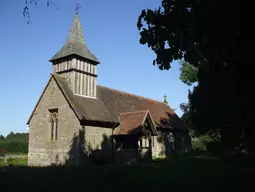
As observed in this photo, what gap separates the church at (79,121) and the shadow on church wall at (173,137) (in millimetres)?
2834

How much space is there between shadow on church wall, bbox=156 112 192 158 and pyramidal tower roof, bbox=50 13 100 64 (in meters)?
9.94

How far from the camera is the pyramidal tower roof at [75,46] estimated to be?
24922 mm

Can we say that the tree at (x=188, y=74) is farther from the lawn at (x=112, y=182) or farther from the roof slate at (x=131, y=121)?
the lawn at (x=112, y=182)

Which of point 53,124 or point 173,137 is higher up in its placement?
point 53,124

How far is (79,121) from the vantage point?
21.8 meters

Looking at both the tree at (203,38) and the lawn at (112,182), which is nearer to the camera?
the tree at (203,38)

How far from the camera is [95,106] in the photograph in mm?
24672

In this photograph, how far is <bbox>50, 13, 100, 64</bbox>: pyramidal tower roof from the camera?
2492cm

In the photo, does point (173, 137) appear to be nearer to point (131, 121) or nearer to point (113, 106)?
point (113, 106)

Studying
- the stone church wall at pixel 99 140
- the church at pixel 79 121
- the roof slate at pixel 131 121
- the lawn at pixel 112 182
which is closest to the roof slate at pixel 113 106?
the church at pixel 79 121

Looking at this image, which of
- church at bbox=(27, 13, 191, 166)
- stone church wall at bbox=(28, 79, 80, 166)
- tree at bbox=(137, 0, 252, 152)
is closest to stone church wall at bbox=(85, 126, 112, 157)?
church at bbox=(27, 13, 191, 166)

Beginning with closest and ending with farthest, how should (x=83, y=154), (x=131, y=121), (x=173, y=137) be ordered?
(x=83, y=154), (x=131, y=121), (x=173, y=137)

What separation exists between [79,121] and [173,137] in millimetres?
13322

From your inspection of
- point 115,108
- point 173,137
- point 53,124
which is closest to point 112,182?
point 53,124
